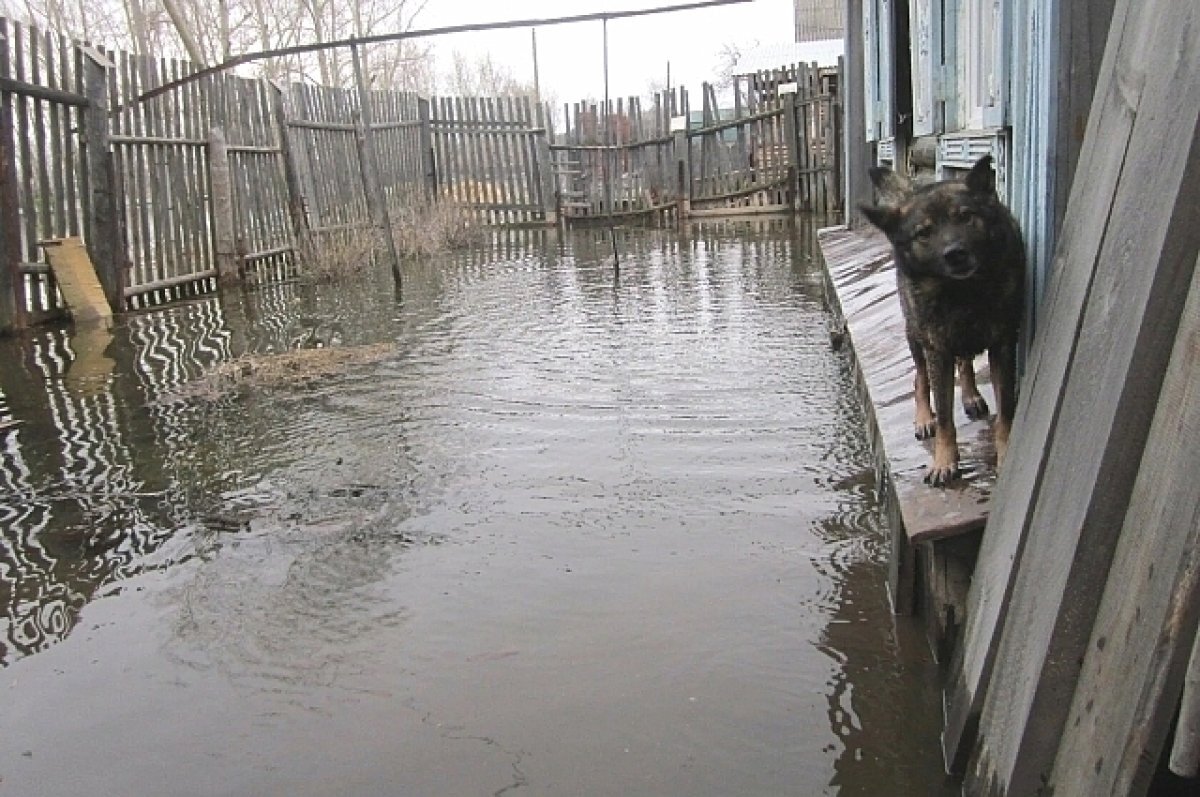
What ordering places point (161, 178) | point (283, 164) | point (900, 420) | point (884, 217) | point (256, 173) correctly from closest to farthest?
point (884, 217) < point (900, 420) < point (161, 178) < point (256, 173) < point (283, 164)

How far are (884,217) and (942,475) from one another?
2.99ft

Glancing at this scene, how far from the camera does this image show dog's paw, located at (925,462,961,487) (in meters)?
3.19

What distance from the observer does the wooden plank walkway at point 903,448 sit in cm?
292

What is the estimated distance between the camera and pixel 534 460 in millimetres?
5215

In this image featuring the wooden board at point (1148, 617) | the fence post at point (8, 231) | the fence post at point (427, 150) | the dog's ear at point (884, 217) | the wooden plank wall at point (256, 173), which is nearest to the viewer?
the wooden board at point (1148, 617)

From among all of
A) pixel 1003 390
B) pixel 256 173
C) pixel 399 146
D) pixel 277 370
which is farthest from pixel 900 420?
pixel 399 146

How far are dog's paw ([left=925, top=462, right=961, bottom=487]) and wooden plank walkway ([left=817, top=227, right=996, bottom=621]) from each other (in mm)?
24

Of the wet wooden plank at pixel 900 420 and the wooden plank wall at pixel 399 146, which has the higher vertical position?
the wooden plank wall at pixel 399 146

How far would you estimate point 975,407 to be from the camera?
3969 millimetres

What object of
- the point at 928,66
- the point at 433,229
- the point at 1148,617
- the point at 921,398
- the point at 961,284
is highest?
the point at 928,66

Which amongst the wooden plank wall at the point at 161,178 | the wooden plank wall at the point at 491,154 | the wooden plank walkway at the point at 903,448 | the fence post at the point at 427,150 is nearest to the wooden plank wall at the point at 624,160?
the wooden plank wall at the point at 491,154

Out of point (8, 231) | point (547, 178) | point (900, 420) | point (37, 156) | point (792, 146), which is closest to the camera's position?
point (900, 420)

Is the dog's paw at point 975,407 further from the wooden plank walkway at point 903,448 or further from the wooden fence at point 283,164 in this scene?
the wooden fence at point 283,164

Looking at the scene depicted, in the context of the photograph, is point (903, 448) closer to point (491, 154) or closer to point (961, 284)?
point (961, 284)
